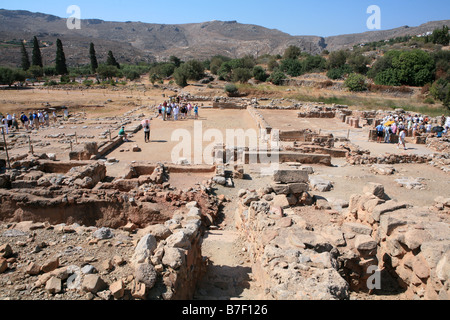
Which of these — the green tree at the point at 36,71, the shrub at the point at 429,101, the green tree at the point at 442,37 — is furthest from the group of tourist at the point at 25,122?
the green tree at the point at 442,37

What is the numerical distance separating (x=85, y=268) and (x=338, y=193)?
347 inches

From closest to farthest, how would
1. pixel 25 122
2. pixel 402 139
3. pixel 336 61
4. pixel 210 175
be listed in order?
pixel 210 175 < pixel 402 139 < pixel 25 122 < pixel 336 61

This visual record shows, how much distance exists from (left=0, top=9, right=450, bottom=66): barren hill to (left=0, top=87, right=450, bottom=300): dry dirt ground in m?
85.7

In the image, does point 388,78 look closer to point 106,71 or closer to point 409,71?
point 409,71

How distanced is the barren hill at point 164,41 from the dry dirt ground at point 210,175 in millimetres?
85729

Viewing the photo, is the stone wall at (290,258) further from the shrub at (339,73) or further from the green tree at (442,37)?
the green tree at (442,37)

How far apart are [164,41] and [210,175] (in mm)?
186617

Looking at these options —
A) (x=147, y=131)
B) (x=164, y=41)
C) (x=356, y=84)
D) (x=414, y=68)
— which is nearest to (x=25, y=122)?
(x=147, y=131)

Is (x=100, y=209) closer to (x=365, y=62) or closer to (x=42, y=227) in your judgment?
(x=42, y=227)

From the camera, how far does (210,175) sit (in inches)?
496

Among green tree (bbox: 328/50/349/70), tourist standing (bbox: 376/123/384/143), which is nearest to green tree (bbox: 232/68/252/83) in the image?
green tree (bbox: 328/50/349/70)

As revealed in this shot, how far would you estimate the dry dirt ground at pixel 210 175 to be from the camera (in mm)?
5289

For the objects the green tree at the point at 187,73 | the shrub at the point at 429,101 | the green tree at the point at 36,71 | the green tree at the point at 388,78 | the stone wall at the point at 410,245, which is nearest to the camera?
the stone wall at the point at 410,245
